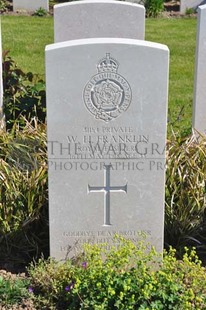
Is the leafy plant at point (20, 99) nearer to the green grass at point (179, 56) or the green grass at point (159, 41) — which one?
the green grass at point (179, 56)

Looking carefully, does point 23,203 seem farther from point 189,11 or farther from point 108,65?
point 189,11

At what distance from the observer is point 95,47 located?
4.06m

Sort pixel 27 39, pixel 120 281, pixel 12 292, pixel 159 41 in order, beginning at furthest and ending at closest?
pixel 27 39 < pixel 159 41 < pixel 12 292 < pixel 120 281

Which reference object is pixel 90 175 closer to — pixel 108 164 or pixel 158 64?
pixel 108 164

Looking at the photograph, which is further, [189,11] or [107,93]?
[189,11]

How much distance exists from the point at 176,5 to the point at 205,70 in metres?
9.19

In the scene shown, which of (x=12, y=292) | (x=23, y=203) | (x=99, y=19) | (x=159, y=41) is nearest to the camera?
(x=12, y=292)

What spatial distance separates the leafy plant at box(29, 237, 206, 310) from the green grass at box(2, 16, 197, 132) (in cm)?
332

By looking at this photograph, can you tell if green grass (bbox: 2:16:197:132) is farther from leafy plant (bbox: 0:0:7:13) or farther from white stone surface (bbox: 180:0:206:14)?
leafy plant (bbox: 0:0:7:13)

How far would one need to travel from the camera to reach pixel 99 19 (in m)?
5.77

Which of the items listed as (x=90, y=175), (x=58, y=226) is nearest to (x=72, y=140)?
(x=90, y=175)

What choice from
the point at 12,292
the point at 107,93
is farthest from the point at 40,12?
the point at 12,292

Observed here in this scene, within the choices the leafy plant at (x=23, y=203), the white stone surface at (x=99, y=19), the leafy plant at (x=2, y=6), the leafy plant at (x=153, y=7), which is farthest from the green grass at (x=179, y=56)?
the leafy plant at (x=2, y=6)

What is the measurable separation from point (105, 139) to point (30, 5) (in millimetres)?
9715
